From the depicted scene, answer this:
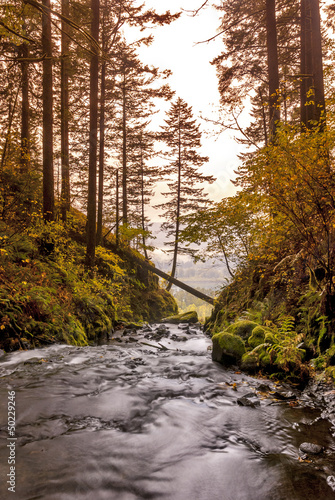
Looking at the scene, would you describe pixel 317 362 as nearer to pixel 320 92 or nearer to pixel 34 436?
pixel 34 436

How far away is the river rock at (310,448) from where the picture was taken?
9.31 feet

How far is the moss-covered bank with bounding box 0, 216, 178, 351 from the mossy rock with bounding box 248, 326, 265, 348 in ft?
14.5

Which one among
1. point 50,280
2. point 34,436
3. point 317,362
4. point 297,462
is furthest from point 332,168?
point 50,280

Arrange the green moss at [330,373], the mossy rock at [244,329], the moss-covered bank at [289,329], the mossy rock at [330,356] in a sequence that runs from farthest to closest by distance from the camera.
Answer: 1. the mossy rock at [244,329]
2. the moss-covered bank at [289,329]
3. the mossy rock at [330,356]
4. the green moss at [330,373]

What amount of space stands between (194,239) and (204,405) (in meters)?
5.31

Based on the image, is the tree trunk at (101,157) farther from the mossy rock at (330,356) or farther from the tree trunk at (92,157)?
the mossy rock at (330,356)

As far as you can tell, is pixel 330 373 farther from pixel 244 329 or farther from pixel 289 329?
pixel 244 329

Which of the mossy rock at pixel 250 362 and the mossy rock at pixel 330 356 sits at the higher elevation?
the mossy rock at pixel 330 356

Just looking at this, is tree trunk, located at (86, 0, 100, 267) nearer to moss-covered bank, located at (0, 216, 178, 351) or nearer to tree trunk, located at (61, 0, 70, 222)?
moss-covered bank, located at (0, 216, 178, 351)

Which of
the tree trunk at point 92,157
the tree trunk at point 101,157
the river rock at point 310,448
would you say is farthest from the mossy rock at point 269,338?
the tree trunk at point 101,157

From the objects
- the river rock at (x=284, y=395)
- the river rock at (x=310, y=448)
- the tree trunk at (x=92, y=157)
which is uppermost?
the tree trunk at (x=92, y=157)

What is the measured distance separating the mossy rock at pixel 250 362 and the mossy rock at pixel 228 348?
298 millimetres

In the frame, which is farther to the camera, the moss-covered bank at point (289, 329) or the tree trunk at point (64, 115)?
the tree trunk at point (64, 115)

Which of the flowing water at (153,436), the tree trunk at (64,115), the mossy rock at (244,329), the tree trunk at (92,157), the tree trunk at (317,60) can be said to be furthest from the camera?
the tree trunk at (64,115)
